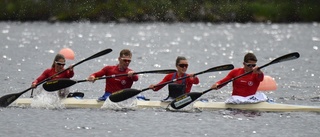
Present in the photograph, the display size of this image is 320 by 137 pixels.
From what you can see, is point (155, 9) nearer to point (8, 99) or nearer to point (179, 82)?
point (8, 99)

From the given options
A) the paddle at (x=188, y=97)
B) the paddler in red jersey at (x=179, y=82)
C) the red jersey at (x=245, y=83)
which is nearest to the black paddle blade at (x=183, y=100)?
the paddle at (x=188, y=97)

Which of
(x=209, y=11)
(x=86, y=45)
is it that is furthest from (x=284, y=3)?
(x=86, y=45)

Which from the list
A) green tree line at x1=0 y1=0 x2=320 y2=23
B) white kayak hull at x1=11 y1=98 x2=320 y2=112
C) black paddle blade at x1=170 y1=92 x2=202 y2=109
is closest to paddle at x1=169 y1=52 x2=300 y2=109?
black paddle blade at x1=170 y1=92 x2=202 y2=109

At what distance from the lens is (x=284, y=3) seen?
91.1 m

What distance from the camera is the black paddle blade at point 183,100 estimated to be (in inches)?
887

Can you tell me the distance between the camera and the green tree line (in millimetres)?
90188

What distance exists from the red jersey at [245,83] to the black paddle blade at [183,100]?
73 cm

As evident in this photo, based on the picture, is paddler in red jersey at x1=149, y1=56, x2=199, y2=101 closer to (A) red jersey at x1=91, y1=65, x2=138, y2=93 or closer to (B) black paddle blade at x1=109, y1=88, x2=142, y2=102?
(B) black paddle blade at x1=109, y1=88, x2=142, y2=102

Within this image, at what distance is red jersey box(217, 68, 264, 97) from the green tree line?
66.5 metres

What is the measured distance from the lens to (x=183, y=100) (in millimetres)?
22547

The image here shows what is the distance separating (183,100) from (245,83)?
162cm

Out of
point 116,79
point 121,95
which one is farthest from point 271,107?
point 116,79

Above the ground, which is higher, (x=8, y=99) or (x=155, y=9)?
(x=155, y=9)

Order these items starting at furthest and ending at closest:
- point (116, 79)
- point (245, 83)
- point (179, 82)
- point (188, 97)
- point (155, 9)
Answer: point (155, 9)
point (116, 79)
point (179, 82)
point (245, 83)
point (188, 97)
